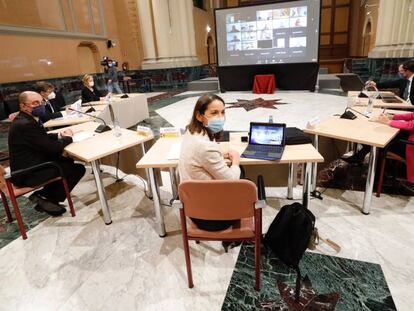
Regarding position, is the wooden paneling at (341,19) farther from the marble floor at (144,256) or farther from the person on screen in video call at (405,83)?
the marble floor at (144,256)

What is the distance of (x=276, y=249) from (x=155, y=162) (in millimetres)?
1036

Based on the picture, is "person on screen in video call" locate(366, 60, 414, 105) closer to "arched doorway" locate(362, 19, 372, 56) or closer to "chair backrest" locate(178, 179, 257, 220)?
"chair backrest" locate(178, 179, 257, 220)

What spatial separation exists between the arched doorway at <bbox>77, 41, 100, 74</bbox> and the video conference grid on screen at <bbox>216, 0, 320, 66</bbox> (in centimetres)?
423

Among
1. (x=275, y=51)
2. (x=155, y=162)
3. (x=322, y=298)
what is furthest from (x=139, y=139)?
(x=275, y=51)

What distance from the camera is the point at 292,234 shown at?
1.81m

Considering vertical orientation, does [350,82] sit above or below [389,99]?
below

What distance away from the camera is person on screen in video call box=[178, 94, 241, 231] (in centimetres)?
154

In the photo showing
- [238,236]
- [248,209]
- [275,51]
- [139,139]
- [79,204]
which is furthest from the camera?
[275,51]

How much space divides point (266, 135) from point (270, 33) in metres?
6.67

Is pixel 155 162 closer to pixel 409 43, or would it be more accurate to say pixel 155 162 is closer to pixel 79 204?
pixel 79 204

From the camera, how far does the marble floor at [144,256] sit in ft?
5.53

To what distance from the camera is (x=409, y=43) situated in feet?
23.6

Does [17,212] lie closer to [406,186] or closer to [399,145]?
[399,145]

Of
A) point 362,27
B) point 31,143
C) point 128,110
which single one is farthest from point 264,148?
point 362,27
